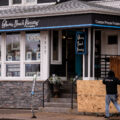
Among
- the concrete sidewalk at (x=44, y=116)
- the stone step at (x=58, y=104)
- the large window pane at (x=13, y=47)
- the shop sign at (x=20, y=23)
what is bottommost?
the concrete sidewalk at (x=44, y=116)

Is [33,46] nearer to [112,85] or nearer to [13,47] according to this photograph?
[13,47]

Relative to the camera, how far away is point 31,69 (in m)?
15.4

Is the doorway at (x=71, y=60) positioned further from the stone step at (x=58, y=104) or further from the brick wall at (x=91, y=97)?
the brick wall at (x=91, y=97)

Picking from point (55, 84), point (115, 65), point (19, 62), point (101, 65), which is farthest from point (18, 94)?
point (115, 65)

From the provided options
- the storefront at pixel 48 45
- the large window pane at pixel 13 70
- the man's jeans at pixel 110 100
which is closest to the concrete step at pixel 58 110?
the storefront at pixel 48 45

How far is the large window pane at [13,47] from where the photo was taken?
15656 millimetres

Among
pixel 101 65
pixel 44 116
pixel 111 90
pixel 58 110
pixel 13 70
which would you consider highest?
pixel 101 65

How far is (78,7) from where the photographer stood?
14.1 metres

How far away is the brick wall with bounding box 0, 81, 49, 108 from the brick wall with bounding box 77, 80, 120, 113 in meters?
2.07

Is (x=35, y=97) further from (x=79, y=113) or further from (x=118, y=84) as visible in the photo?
(x=118, y=84)

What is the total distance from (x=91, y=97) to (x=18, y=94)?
3759 mm

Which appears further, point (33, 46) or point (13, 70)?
point (13, 70)

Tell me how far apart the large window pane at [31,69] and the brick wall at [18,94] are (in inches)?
19.1

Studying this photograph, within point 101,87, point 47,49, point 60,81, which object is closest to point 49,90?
point 60,81
